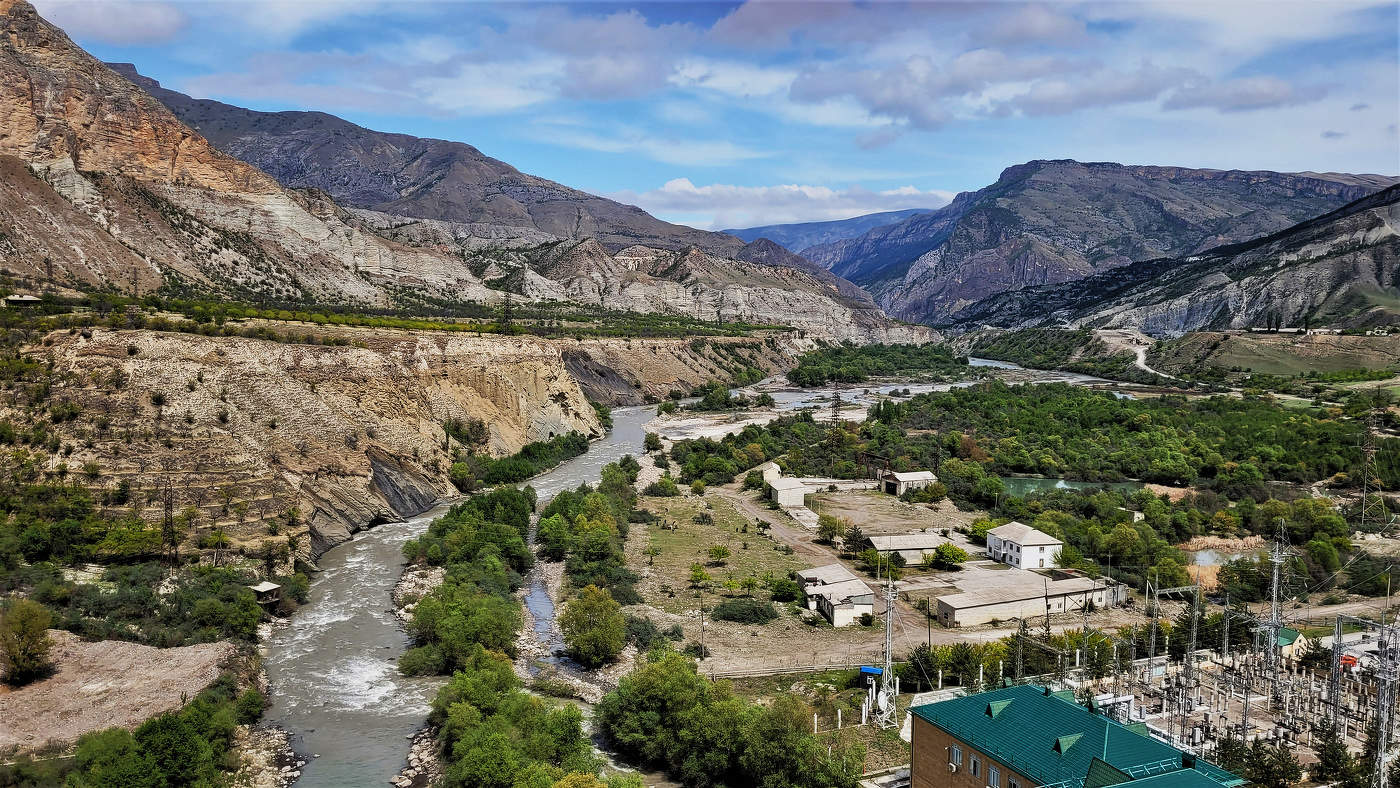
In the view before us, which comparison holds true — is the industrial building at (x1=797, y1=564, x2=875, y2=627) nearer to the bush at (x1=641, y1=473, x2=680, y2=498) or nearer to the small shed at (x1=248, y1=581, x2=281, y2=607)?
the bush at (x1=641, y1=473, x2=680, y2=498)

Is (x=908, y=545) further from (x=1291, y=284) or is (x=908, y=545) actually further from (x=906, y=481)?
(x=1291, y=284)

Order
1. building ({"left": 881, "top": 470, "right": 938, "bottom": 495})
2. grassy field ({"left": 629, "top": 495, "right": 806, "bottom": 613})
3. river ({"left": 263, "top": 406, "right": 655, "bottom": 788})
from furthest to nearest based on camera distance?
building ({"left": 881, "top": 470, "right": 938, "bottom": 495}), grassy field ({"left": 629, "top": 495, "right": 806, "bottom": 613}), river ({"left": 263, "top": 406, "right": 655, "bottom": 788})

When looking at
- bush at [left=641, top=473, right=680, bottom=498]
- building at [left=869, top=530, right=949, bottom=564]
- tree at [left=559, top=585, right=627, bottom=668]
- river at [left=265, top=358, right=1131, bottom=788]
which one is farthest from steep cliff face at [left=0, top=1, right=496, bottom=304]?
building at [left=869, top=530, right=949, bottom=564]

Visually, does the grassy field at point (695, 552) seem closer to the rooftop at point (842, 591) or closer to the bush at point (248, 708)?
the rooftop at point (842, 591)

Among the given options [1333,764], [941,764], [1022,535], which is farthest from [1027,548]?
[941,764]

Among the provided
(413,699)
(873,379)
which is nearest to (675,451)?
(413,699)

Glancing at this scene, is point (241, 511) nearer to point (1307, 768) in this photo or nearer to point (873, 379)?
point (1307, 768)
